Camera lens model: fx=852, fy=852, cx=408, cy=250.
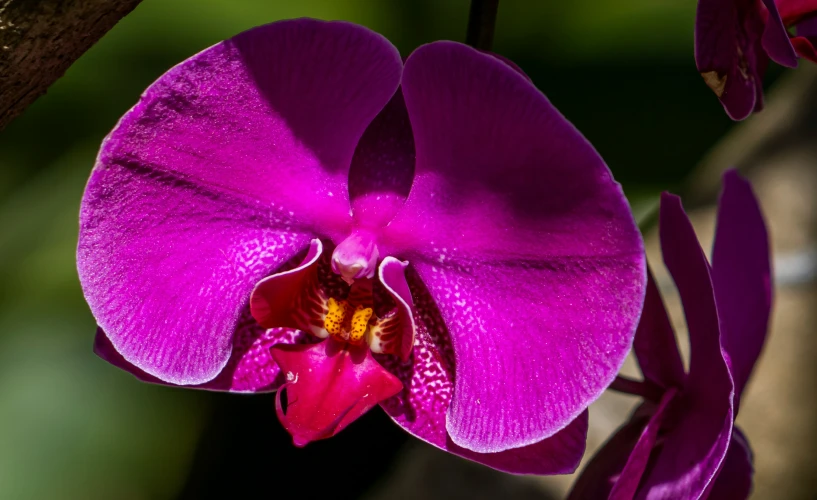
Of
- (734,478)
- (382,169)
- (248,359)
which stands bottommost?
(734,478)

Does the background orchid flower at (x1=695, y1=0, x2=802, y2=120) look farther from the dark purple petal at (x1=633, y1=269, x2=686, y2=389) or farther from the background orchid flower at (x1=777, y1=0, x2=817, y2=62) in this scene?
the dark purple petal at (x1=633, y1=269, x2=686, y2=389)

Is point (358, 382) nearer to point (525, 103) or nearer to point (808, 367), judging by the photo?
point (525, 103)

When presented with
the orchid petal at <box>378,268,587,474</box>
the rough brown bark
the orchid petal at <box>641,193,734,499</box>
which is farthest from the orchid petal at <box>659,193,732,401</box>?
the rough brown bark

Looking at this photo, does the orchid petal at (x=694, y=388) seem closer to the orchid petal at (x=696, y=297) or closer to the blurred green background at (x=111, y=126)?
the orchid petal at (x=696, y=297)

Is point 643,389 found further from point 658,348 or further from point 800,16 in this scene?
point 800,16

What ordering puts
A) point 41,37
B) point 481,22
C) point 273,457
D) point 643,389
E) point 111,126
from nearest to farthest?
point 41,37, point 481,22, point 643,389, point 111,126, point 273,457

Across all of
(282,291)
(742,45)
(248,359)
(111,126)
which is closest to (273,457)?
(111,126)
